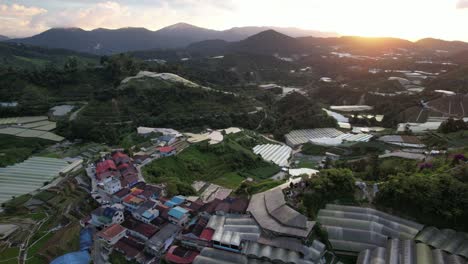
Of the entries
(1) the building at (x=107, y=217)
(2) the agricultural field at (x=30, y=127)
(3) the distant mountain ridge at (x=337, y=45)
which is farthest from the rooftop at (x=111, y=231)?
(3) the distant mountain ridge at (x=337, y=45)

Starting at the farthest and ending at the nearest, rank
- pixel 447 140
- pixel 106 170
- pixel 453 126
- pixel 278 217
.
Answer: pixel 453 126, pixel 447 140, pixel 106 170, pixel 278 217

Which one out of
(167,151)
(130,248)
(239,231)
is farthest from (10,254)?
(167,151)

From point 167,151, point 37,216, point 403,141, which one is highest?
point 167,151

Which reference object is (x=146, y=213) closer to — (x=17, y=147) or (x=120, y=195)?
(x=120, y=195)

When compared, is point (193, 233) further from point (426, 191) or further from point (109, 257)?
point (426, 191)

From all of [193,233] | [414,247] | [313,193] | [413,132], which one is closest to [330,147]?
[413,132]

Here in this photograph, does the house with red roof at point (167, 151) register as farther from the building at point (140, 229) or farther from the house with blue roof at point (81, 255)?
the house with blue roof at point (81, 255)
